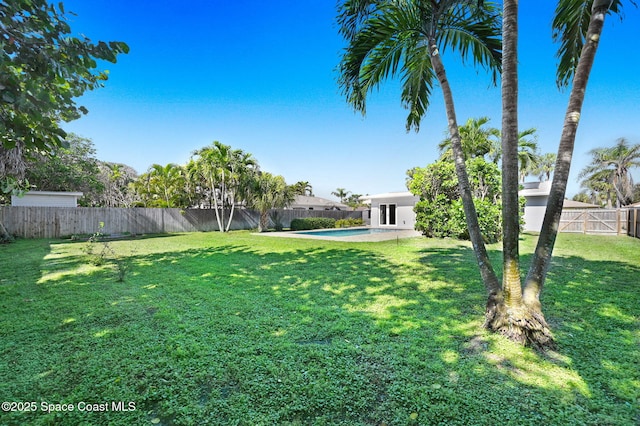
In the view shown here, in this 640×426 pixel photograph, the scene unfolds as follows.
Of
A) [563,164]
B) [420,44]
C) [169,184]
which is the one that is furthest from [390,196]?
[563,164]

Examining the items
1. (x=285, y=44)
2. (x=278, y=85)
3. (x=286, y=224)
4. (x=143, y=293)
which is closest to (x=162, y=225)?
(x=286, y=224)

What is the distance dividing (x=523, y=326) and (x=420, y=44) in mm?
4195

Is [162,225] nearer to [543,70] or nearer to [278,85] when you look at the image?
[278,85]

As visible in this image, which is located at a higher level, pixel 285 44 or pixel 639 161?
pixel 285 44

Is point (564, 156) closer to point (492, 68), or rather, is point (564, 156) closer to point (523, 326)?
point (523, 326)

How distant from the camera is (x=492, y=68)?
4.59 meters

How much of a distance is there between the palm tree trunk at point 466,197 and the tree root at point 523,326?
0.25 metres

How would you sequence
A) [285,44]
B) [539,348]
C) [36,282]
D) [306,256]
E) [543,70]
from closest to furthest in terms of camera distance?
[539,348] → [36,282] → [543,70] → [306,256] → [285,44]

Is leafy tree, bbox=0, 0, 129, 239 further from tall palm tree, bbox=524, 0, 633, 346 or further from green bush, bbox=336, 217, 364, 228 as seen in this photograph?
green bush, bbox=336, 217, 364, 228

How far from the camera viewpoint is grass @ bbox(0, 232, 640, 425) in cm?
196

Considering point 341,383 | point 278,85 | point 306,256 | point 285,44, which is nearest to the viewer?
point 341,383

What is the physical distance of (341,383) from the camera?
2.26 metres

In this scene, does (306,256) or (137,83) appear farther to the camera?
(137,83)

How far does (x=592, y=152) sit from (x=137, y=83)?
35.4 metres
